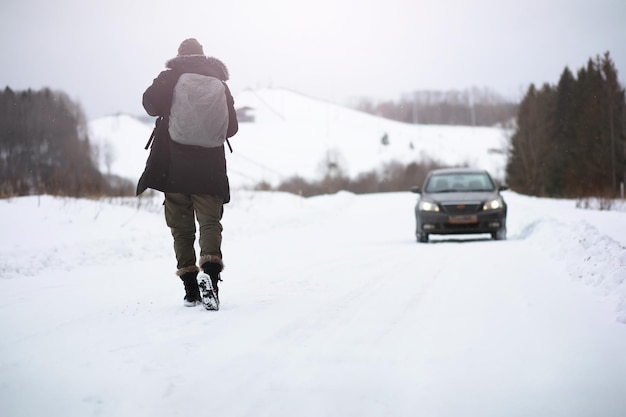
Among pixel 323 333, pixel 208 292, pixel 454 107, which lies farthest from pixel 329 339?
pixel 454 107

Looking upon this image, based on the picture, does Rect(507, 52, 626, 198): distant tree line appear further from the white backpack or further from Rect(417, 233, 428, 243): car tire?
the white backpack

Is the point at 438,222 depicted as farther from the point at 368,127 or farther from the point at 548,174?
the point at 368,127

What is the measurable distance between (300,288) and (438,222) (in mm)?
7383

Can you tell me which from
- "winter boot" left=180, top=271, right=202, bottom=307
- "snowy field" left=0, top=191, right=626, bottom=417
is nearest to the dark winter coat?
"winter boot" left=180, top=271, right=202, bottom=307

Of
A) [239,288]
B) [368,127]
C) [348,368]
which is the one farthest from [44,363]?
[368,127]

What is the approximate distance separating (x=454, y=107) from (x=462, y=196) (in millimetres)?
156835

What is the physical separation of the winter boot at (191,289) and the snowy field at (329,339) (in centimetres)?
21

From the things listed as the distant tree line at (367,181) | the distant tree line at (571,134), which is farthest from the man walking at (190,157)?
Result: the distant tree line at (367,181)

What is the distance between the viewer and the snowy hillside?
95.7 meters

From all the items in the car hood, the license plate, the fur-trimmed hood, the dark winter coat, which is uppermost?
the fur-trimmed hood

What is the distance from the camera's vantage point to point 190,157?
5320 mm

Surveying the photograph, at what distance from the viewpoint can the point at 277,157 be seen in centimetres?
11075

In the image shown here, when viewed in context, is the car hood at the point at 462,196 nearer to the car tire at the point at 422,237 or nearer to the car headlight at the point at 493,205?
the car headlight at the point at 493,205

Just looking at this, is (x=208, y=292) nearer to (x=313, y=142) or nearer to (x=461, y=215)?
(x=461, y=215)
